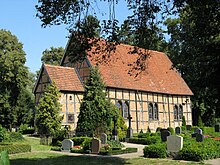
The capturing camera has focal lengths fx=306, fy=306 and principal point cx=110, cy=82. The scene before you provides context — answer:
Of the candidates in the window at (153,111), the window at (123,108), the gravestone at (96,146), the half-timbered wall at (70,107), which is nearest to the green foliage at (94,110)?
the half-timbered wall at (70,107)

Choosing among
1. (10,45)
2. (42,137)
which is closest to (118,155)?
(42,137)

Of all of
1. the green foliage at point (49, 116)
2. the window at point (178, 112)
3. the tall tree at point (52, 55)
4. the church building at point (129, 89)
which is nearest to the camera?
the green foliage at point (49, 116)

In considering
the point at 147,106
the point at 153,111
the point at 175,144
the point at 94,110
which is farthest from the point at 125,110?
the point at 175,144

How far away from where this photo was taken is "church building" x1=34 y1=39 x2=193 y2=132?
31.1 m

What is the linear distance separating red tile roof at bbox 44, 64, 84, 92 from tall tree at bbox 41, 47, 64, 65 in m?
32.2

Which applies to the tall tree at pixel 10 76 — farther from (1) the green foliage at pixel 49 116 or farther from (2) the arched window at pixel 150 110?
(2) the arched window at pixel 150 110

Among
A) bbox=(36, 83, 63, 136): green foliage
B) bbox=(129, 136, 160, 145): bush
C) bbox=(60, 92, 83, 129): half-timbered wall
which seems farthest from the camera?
bbox=(60, 92, 83, 129): half-timbered wall

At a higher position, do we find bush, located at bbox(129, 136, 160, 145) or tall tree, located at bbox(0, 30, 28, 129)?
tall tree, located at bbox(0, 30, 28, 129)

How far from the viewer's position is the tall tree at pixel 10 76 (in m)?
44.1

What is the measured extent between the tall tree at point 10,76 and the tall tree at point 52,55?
17100 millimetres

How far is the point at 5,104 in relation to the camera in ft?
144

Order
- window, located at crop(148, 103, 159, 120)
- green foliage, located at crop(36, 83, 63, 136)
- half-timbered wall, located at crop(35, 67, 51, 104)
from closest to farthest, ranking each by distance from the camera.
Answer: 1. green foliage, located at crop(36, 83, 63, 136)
2. half-timbered wall, located at crop(35, 67, 51, 104)
3. window, located at crop(148, 103, 159, 120)

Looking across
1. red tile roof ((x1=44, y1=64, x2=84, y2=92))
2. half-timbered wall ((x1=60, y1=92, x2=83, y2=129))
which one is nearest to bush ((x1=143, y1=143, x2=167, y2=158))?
half-timbered wall ((x1=60, y1=92, x2=83, y2=129))

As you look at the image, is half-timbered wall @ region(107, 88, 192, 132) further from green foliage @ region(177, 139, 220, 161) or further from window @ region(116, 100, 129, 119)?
green foliage @ region(177, 139, 220, 161)
